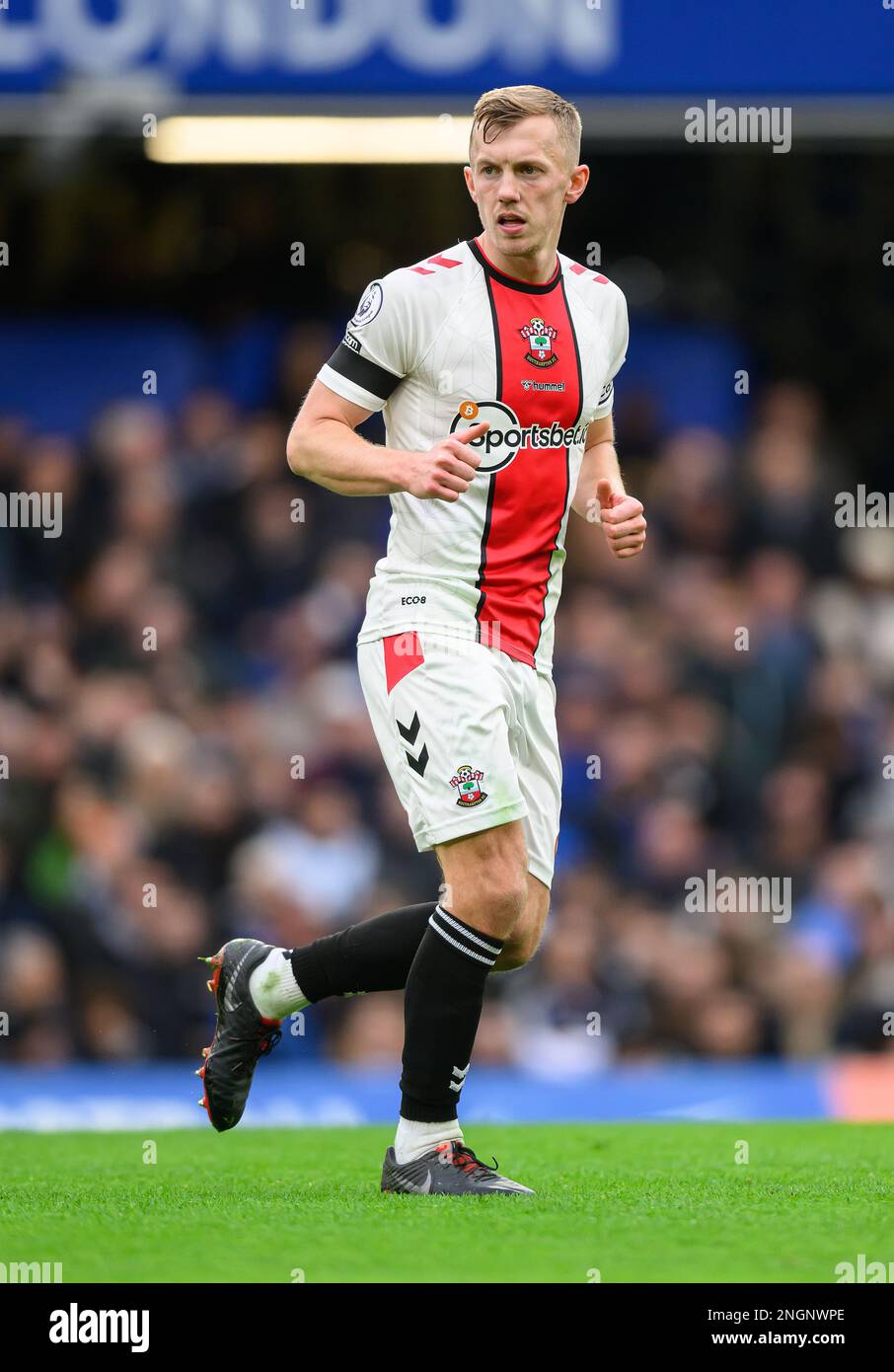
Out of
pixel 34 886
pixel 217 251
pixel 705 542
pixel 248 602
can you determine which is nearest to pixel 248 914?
pixel 34 886

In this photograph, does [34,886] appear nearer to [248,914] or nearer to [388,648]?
[248,914]

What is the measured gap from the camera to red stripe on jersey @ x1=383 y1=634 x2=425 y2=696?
186 inches

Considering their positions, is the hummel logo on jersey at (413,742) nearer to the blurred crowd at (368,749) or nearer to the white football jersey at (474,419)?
the white football jersey at (474,419)

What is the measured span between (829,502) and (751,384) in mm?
941

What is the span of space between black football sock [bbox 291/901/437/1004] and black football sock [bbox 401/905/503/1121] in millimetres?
400

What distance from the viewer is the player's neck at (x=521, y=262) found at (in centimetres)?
488

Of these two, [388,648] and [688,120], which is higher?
[688,120]

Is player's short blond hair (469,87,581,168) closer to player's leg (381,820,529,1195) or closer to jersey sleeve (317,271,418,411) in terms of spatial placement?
jersey sleeve (317,271,418,411)

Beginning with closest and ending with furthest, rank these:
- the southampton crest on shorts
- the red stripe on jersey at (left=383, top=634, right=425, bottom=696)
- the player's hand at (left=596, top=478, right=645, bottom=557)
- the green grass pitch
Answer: the green grass pitch, the southampton crest on shorts, the red stripe on jersey at (left=383, top=634, right=425, bottom=696), the player's hand at (left=596, top=478, right=645, bottom=557)

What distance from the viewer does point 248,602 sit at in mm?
11023

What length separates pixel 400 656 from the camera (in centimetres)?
474

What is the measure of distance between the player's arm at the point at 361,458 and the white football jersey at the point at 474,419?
0.06 m

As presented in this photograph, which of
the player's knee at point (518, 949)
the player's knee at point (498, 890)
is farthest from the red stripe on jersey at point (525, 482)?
the player's knee at point (518, 949)

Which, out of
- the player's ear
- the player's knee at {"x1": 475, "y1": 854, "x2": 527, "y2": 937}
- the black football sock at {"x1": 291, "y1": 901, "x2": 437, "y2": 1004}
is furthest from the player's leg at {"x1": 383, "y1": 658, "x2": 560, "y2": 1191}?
the player's ear
